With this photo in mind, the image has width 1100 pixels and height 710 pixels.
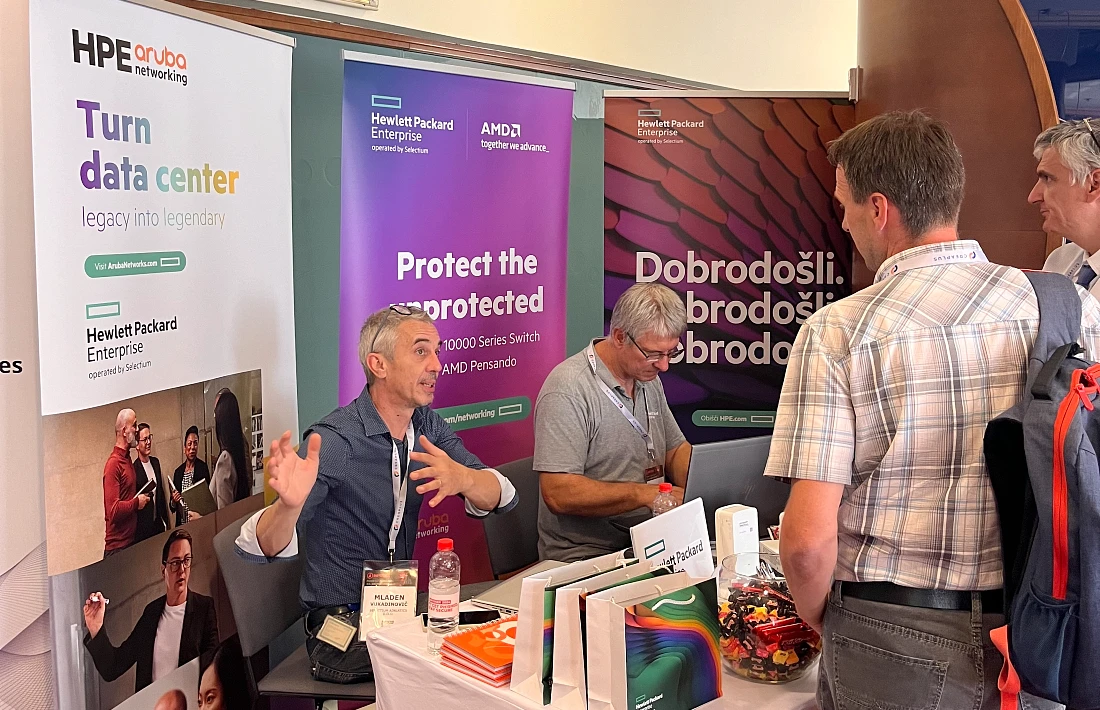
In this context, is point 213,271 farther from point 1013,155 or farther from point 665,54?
point 665,54

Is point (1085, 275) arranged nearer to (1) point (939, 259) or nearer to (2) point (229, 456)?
(1) point (939, 259)

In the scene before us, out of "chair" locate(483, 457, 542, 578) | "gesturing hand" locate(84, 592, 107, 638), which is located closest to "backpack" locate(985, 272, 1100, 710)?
"chair" locate(483, 457, 542, 578)

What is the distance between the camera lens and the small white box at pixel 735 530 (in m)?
2.22

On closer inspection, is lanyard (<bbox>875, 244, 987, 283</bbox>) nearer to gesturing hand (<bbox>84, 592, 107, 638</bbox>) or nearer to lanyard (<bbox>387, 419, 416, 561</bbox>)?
lanyard (<bbox>387, 419, 416, 561</bbox>)

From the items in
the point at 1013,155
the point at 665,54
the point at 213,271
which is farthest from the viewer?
the point at 665,54

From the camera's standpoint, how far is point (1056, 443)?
1.44 meters

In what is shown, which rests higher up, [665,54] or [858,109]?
[665,54]

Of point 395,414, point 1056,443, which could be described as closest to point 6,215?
point 395,414

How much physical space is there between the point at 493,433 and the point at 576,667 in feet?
7.04

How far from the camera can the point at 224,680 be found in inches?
114

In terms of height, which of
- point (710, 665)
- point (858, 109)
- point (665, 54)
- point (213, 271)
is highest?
point (665, 54)

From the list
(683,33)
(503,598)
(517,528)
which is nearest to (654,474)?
(517,528)

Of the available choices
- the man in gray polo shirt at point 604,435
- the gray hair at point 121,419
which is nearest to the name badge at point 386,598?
the gray hair at point 121,419

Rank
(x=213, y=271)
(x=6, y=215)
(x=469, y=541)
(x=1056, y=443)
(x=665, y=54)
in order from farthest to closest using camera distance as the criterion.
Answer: (x=665, y=54)
(x=469, y=541)
(x=213, y=271)
(x=6, y=215)
(x=1056, y=443)
